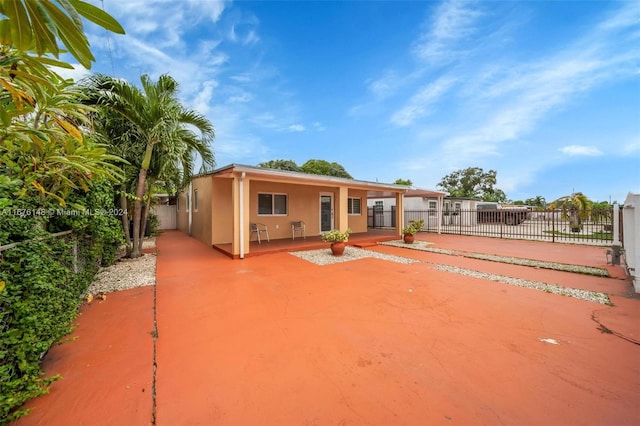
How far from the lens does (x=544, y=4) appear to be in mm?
6215

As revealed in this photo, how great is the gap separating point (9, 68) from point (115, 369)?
2.53 m

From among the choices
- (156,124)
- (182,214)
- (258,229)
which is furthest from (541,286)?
(182,214)

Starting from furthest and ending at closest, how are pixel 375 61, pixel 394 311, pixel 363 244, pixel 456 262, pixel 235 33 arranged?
pixel 375 61, pixel 363 244, pixel 235 33, pixel 456 262, pixel 394 311

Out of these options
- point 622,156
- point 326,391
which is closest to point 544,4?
point 326,391

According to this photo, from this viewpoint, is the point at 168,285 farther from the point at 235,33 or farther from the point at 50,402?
the point at 235,33

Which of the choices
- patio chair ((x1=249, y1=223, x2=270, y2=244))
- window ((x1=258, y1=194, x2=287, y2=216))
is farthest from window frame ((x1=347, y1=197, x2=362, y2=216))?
patio chair ((x1=249, y1=223, x2=270, y2=244))

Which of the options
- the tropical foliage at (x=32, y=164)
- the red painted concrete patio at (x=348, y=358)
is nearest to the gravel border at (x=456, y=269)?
the red painted concrete patio at (x=348, y=358)

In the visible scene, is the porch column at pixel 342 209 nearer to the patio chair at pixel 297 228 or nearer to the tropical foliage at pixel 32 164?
the patio chair at pixel 297 228

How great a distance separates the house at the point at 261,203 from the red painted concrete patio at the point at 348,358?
336cm

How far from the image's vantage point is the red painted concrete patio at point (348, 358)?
182cm

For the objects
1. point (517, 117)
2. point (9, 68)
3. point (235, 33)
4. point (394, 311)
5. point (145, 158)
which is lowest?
point (394, 311)

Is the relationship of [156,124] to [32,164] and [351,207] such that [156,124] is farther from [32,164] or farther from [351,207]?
[351,207]

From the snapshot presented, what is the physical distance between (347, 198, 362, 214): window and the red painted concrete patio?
8.53 meters

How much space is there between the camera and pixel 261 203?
973 centimetres
